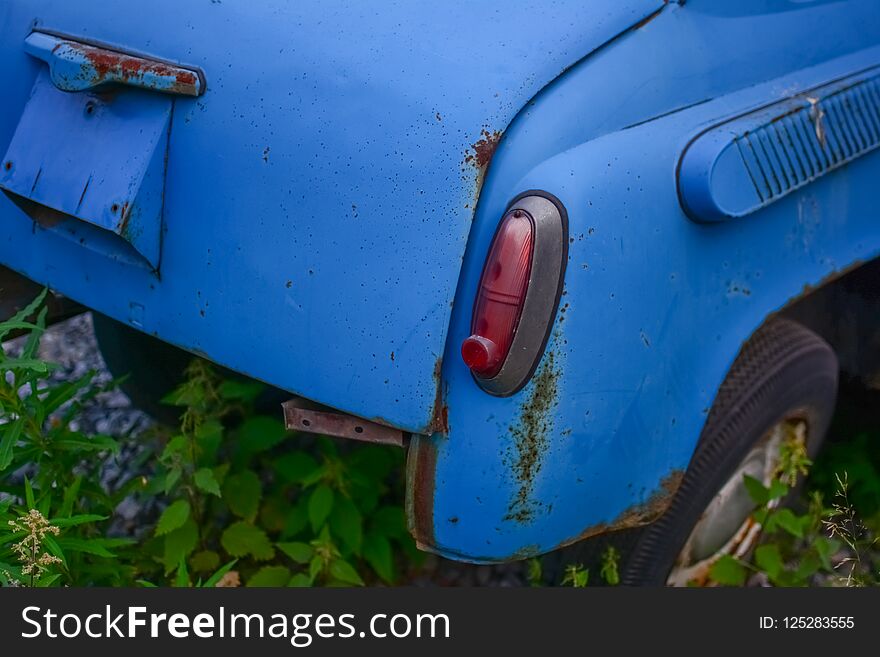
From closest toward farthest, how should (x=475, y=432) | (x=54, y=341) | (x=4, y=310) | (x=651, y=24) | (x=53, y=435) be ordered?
(x=475, y=432) → (x=651, y=24) → (x=53, y=435) → (x=4, y=310) → (x=54, y=341)

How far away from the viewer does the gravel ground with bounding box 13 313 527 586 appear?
110 inches

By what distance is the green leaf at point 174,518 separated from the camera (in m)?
2.40

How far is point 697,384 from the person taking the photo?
1909 millimetres

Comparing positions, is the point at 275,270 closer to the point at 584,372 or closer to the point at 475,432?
the point at 475,432

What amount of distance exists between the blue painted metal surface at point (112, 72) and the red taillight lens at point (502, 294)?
707 millimetres

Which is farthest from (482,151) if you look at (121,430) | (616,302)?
(121,430)

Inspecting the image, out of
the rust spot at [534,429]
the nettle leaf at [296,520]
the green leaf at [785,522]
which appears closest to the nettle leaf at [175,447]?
the nettle leaf at [296,520]

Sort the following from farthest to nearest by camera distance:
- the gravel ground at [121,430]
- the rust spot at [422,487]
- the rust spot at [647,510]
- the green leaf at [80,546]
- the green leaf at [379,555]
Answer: the gravel ground at [121,430] → the green leaf at [379,555] → the green leaf at [80,546] → the rust spot at [647,510] → the rust spot at [422,487]

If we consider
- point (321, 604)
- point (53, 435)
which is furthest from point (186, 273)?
point (321, 604)

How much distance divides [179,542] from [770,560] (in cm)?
150

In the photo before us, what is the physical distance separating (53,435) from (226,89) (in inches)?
35.1

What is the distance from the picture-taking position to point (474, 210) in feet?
5.56

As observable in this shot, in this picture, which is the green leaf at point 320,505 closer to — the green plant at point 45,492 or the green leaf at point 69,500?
the green plant at point 45,492

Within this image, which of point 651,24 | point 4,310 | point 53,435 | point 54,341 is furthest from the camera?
point 54,341
